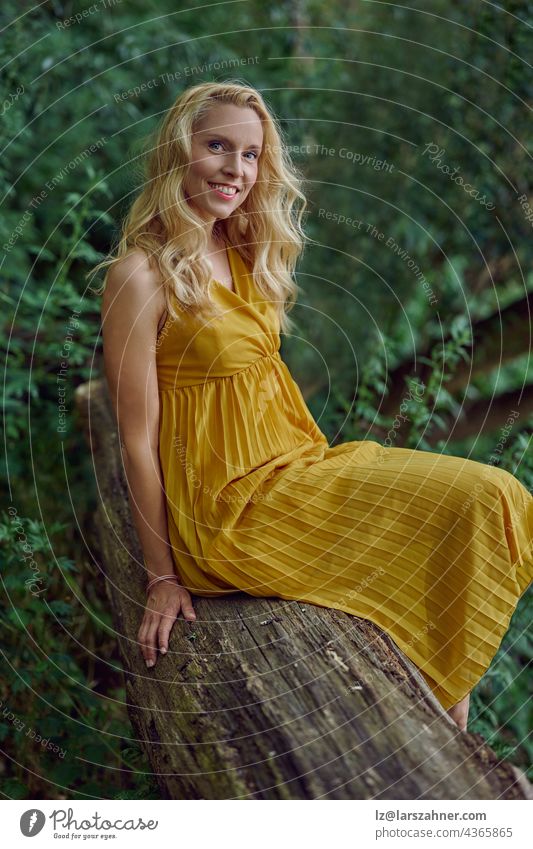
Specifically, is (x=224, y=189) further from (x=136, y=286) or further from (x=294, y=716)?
(x=294, y=716)

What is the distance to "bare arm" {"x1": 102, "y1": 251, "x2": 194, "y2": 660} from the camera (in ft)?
6.90

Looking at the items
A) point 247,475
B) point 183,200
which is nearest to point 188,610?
point 247,475

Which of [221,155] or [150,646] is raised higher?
[221,155]

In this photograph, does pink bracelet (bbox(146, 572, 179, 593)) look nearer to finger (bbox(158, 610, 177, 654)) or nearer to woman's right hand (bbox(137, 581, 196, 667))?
woman's right hand (bbox(137, 581, 196, 667))

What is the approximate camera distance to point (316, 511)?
2.10 metres

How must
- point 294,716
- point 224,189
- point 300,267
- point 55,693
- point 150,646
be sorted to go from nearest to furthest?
point 294,716, point 150,646, point 224,189, point 55,693, point 300,267

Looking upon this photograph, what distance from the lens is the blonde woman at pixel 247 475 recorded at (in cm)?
192

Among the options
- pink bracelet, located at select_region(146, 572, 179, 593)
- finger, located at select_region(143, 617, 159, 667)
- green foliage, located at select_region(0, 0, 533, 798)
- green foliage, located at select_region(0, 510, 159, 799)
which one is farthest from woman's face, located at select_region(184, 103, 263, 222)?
green foliage, located at select_region(0, 510, 159, 799)

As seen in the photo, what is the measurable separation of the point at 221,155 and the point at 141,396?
65 centimetres

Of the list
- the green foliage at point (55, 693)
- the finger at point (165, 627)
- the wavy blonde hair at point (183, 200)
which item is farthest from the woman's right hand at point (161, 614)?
the wavy blonde hair at point (183, 200)

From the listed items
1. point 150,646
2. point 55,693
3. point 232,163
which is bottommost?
point 55,693

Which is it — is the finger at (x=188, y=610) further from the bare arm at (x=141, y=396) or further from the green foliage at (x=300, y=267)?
the green foliage at (x=300, y=267)

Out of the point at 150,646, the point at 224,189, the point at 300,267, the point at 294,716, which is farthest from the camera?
the point at 300,267

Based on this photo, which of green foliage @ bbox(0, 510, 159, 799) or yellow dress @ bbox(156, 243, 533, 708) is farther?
green foliage @ bbox(0, 510, 159, 799)
